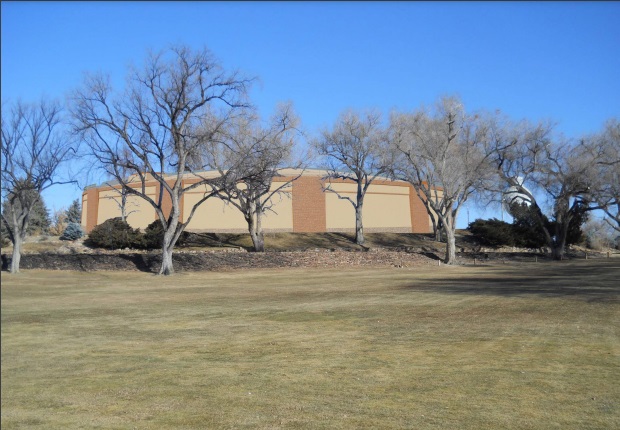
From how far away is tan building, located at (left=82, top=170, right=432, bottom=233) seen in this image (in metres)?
73.3

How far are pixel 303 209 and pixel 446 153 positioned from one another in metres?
26.4

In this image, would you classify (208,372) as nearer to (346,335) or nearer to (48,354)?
(48,354)

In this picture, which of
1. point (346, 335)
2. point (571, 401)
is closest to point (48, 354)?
point (346, 335)

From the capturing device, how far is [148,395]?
939cm

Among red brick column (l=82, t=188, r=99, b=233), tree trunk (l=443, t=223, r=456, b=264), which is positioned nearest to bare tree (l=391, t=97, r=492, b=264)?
tree trunk (l=443, t=223, r=456, b=264)

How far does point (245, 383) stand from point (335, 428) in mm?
2574

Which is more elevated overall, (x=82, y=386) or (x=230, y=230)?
(x=230, y=230)

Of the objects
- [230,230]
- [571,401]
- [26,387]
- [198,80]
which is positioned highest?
[198,80]

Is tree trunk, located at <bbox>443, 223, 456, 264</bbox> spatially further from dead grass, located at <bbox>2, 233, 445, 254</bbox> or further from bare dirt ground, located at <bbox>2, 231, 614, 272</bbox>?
dead grass, located at <bbox>2, 233, 445, 254</bbox>

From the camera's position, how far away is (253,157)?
40031mm

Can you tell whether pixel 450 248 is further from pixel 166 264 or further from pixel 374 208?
pixel 166 264

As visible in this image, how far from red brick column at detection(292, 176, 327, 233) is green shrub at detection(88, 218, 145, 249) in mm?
28496

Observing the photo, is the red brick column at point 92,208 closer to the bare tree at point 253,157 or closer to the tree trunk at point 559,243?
the bare tree at point 253,157

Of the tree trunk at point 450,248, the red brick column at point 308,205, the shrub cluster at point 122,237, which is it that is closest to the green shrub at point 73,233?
the shrub cluster at point 122,237
